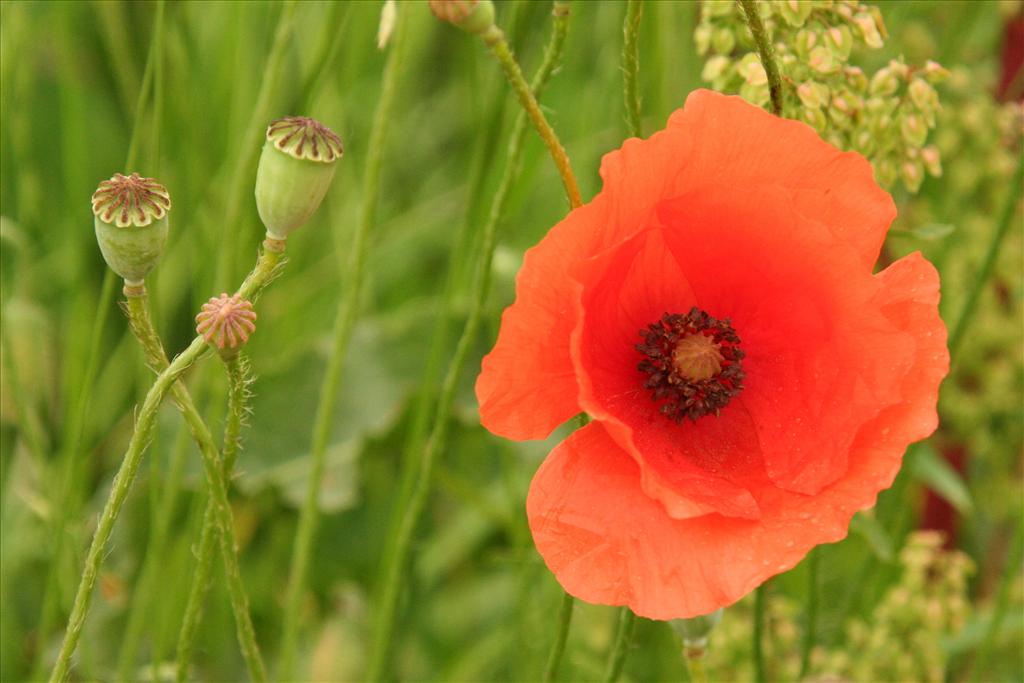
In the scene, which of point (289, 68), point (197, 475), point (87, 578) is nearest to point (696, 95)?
point (87, 578)

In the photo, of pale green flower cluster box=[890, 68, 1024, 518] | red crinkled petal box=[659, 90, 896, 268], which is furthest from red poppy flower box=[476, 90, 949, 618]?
pale green flower cluster box=[890, 68, 1024, 518]

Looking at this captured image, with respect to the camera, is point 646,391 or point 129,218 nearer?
point 129,218

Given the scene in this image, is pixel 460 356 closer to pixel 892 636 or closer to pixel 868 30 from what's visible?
pixel 868 30

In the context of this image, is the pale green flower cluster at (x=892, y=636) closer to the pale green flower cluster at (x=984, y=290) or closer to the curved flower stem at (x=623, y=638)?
the pale green flower cluster at (x=984, y=290)

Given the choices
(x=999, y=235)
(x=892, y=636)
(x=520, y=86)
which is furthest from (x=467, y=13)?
(x=892, y=636)

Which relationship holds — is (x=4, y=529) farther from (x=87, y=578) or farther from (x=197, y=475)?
(x=87, y=578)

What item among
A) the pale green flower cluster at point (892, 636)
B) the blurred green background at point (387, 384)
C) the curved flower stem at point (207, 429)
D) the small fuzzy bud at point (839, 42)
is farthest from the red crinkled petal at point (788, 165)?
the pale green flower cluster at point (892, 636)
